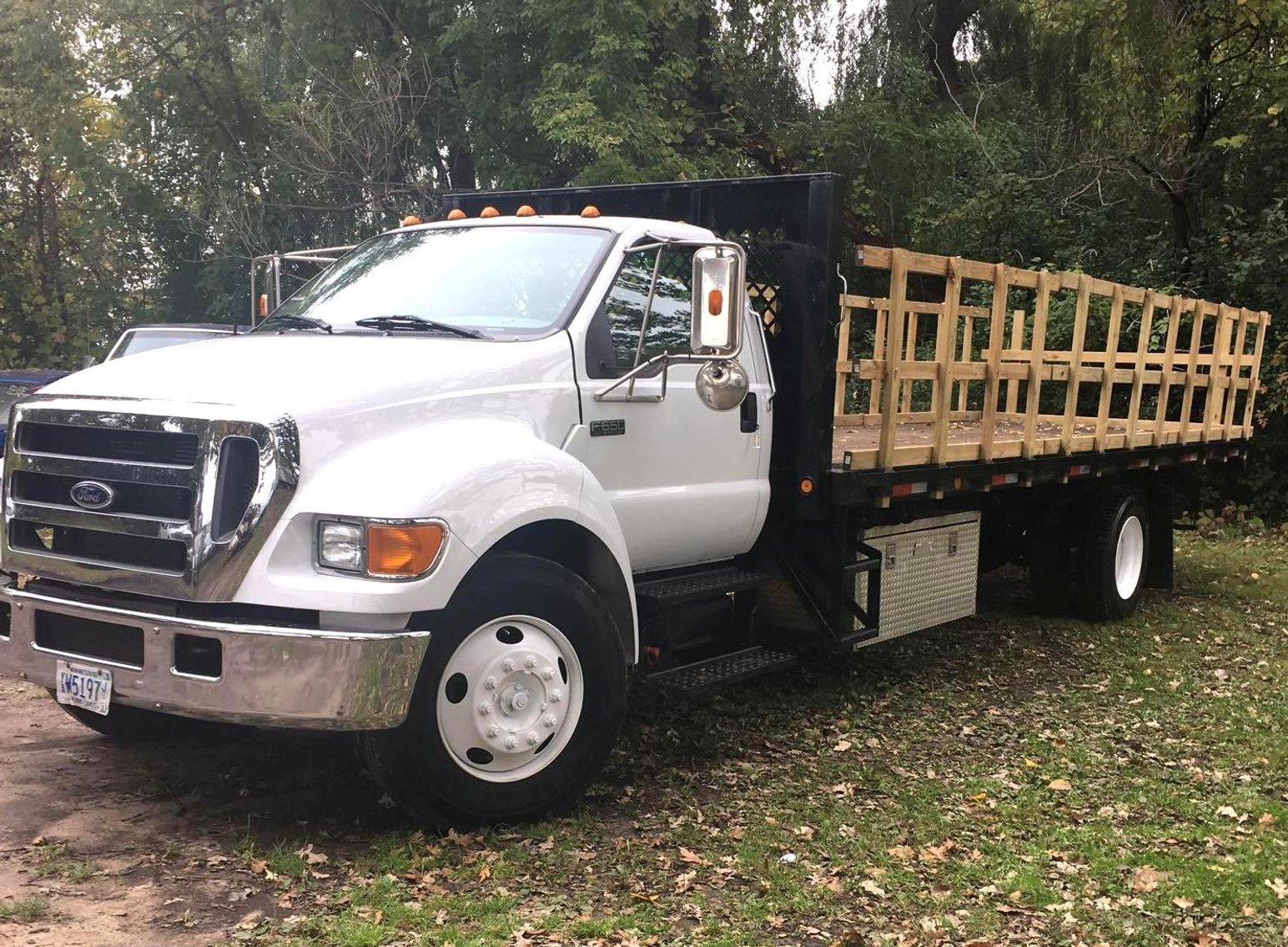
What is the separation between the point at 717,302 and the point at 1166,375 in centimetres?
581

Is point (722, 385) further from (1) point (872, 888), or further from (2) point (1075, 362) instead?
(2) point (1075, 362)

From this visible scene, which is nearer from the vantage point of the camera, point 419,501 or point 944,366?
point 419,501

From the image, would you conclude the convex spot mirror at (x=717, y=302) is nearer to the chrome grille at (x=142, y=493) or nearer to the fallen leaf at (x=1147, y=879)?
the chrome grille at (x=142, y=493)

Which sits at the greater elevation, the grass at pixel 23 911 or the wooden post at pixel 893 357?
the wooden post at pixel 893 357

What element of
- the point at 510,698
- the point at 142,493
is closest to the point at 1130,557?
the point at 510,698

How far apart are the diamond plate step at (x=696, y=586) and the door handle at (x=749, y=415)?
687 mm

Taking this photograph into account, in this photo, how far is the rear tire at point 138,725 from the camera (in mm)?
5535

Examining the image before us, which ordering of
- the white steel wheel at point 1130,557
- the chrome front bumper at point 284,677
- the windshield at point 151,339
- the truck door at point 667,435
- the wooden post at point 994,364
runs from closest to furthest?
the chrome front bumper at point 284,677 → the truck door at point 667,435 → the wooden post at point 994,364 → the white steel wheel at point 1130,557 → the windshield at point 151,339

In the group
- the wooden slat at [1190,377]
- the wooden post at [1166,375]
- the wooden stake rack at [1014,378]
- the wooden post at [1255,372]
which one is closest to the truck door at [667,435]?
the wooden stake rack at [1014,378]

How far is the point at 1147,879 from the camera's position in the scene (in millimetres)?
4508

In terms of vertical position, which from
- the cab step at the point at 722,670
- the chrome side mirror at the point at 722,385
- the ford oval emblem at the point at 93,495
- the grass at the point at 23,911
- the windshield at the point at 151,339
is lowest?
the grass at the point at 23,911

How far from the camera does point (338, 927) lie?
3869 mm

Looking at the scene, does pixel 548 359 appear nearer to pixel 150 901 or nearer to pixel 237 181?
pixel 150 901

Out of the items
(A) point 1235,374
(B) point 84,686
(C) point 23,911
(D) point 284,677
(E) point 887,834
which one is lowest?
(E) point 887,834
